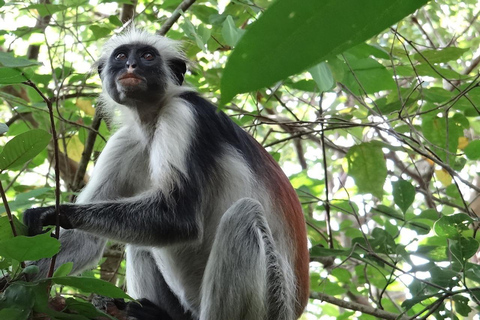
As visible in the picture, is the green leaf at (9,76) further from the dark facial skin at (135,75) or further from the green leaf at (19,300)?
the dark facial skin at (135,75)

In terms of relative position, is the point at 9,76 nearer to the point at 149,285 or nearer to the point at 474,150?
the point at 149,285

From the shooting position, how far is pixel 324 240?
6.66 metres

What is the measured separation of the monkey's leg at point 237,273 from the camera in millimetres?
4191

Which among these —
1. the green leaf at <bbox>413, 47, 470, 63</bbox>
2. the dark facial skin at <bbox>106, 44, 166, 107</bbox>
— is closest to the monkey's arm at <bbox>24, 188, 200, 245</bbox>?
the dark facial skin at <bbox>106, 44, 166, 107</bbox>

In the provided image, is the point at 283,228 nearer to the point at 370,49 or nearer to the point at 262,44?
the point at 370,49

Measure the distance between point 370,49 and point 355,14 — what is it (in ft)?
13.4

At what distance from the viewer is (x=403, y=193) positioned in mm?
5035

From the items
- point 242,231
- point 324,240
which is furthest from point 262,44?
point 324,240

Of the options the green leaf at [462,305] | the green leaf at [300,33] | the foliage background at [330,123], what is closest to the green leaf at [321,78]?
the foliage background at [330,123]

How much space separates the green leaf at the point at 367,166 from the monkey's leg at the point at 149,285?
76.2 inches

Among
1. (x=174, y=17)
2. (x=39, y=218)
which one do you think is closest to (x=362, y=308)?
(x=39, y=218)

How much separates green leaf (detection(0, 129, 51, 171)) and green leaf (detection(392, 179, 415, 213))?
125 inches

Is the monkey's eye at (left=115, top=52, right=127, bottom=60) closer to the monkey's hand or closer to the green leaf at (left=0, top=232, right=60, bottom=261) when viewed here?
the monkey's hand

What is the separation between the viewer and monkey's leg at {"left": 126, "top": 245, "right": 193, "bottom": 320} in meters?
5.26
